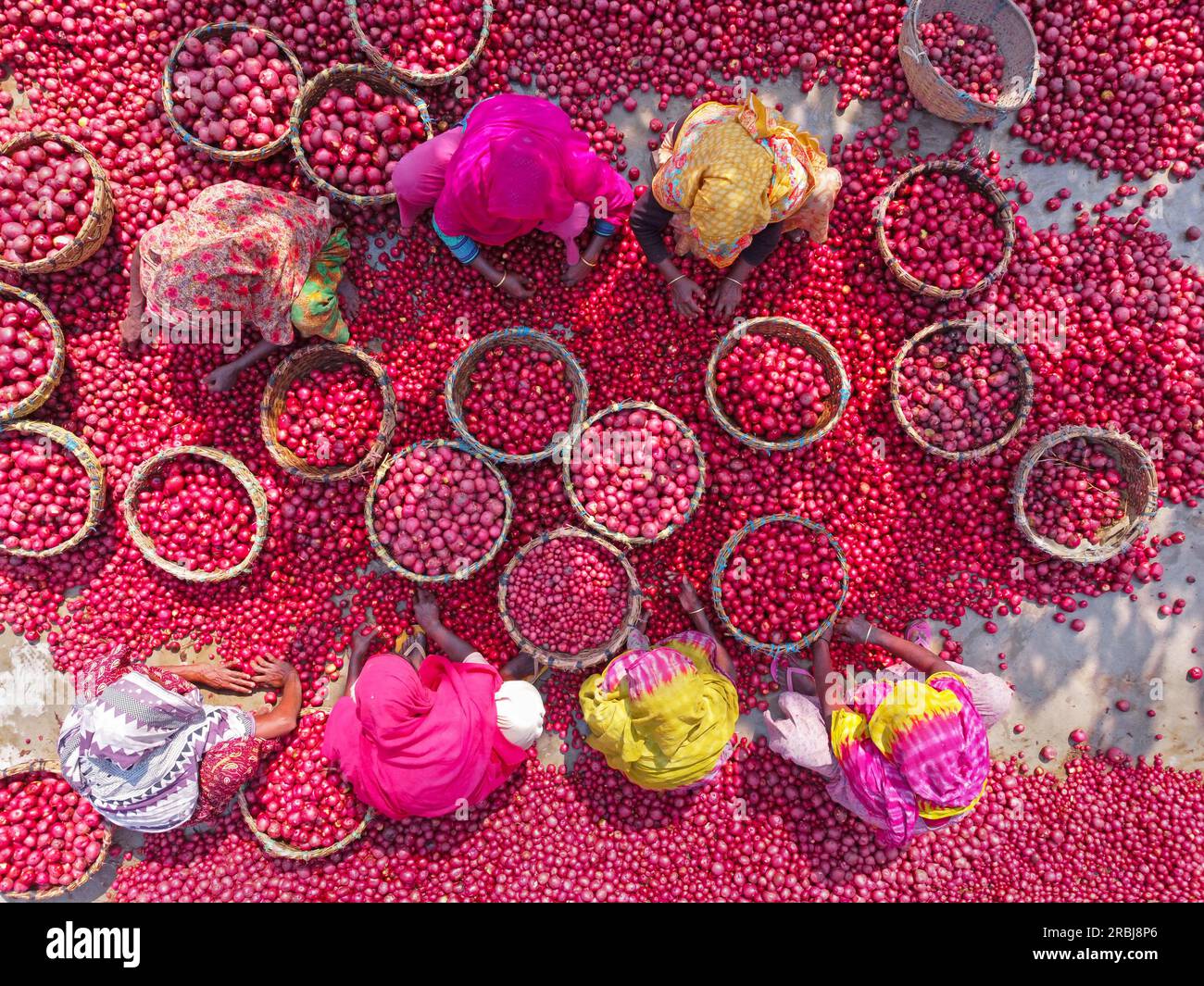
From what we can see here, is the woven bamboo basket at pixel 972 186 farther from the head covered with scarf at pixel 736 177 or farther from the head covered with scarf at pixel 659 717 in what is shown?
the head covered with scarf at pixel 659 717

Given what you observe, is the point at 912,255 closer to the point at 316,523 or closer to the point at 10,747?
the point at 316,523

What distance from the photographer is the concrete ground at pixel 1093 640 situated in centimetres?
373

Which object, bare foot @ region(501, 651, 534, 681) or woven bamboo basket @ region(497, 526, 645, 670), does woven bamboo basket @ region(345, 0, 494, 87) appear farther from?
bare foot @ region(501, 651, 534, 681)

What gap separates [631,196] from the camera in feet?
10.7

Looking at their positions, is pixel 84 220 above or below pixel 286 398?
above

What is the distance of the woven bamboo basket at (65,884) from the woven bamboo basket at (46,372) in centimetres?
175

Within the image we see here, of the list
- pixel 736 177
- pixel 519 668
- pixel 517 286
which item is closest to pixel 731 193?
pixel 736 177

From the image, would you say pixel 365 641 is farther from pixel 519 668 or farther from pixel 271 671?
pixel 519 668

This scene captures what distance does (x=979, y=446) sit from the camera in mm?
3461

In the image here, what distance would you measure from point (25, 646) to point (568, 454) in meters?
3.12

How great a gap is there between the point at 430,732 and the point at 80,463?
89.8 inches

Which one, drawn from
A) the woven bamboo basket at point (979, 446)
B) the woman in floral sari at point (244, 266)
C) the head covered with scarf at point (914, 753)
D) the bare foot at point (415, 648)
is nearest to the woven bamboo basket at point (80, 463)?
the woman in floral sari at point (244, 266)

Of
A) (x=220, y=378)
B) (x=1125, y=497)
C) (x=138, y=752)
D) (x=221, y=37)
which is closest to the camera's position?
(x=138, y=752)

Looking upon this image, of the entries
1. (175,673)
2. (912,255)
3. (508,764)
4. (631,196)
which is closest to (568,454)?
(631,196)
